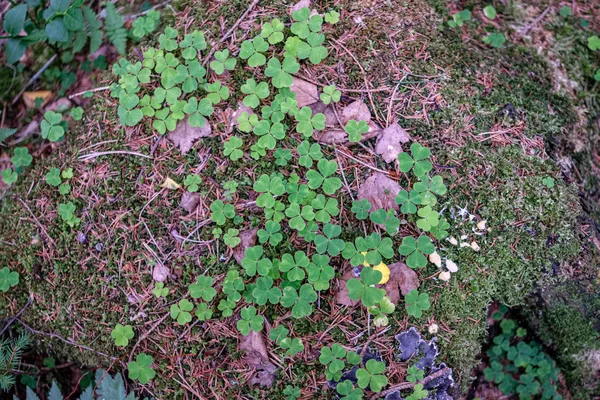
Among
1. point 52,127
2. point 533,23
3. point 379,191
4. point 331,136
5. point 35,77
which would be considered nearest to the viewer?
point 379,191

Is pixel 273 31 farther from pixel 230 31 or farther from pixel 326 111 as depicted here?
pixel 326 111

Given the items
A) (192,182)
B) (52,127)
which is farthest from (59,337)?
(52,127)

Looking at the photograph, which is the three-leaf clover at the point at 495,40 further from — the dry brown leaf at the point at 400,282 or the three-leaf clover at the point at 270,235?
the three-leaf clover at the point at 270,235

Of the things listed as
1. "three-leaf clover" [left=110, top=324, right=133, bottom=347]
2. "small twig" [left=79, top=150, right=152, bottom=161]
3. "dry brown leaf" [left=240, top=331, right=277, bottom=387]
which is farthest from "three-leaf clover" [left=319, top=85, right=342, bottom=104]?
"three-leaf clover" [left=110, top=324, right=133, bottom=347]

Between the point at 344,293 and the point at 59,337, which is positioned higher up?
the point at 344,293

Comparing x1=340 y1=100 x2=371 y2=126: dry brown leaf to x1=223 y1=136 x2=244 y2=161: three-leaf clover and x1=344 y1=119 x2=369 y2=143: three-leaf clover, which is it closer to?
x1=344 y1=119 x2=369 y2=143: three-leaf clover

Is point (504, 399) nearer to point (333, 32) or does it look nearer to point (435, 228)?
point (435, 228)
